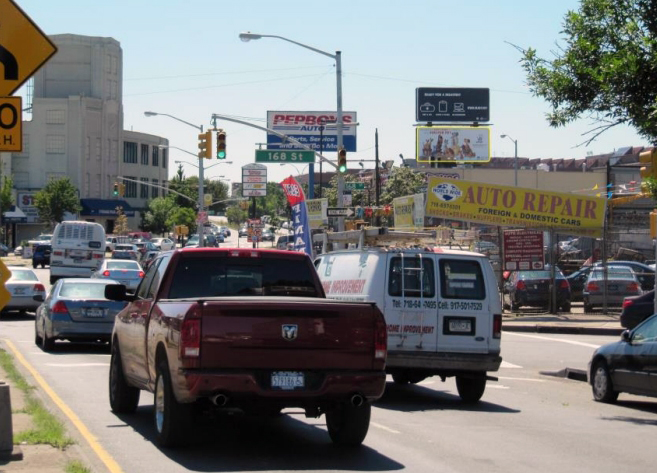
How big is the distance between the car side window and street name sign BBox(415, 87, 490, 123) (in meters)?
71.0

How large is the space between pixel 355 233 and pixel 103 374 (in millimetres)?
5005

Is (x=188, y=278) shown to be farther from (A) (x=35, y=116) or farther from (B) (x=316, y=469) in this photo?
(A) (x=35, y=116)

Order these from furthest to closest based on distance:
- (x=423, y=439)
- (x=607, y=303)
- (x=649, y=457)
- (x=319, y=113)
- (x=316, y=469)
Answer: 1. (x=319, y=113)
2. (x=607, y=303)
3. (x=423, y=439)
4. (x=649, y=457)
5. (x=316, y=469)

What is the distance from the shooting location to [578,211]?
35281mm

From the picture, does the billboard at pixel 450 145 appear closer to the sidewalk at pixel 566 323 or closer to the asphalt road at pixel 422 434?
the sidewalk at pixel 566 323

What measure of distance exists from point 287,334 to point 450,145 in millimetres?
72997

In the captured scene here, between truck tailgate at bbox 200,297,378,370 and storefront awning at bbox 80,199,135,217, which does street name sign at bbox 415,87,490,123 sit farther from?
truck tailgate at bbox 200,297,378,370

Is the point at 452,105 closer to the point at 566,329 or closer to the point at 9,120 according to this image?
the point at 566,329

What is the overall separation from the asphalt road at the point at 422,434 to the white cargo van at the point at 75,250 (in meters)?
33.1

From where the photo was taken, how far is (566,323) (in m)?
31.2

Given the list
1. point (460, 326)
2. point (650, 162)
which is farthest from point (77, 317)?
point (650, 162)

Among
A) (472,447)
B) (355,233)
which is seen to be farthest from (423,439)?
(355,233)

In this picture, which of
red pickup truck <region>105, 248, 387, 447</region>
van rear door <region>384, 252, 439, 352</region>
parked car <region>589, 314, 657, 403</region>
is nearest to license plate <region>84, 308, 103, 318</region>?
van rear door <region>384, 252, 439, 352</region>

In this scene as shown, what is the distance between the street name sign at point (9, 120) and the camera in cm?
920
